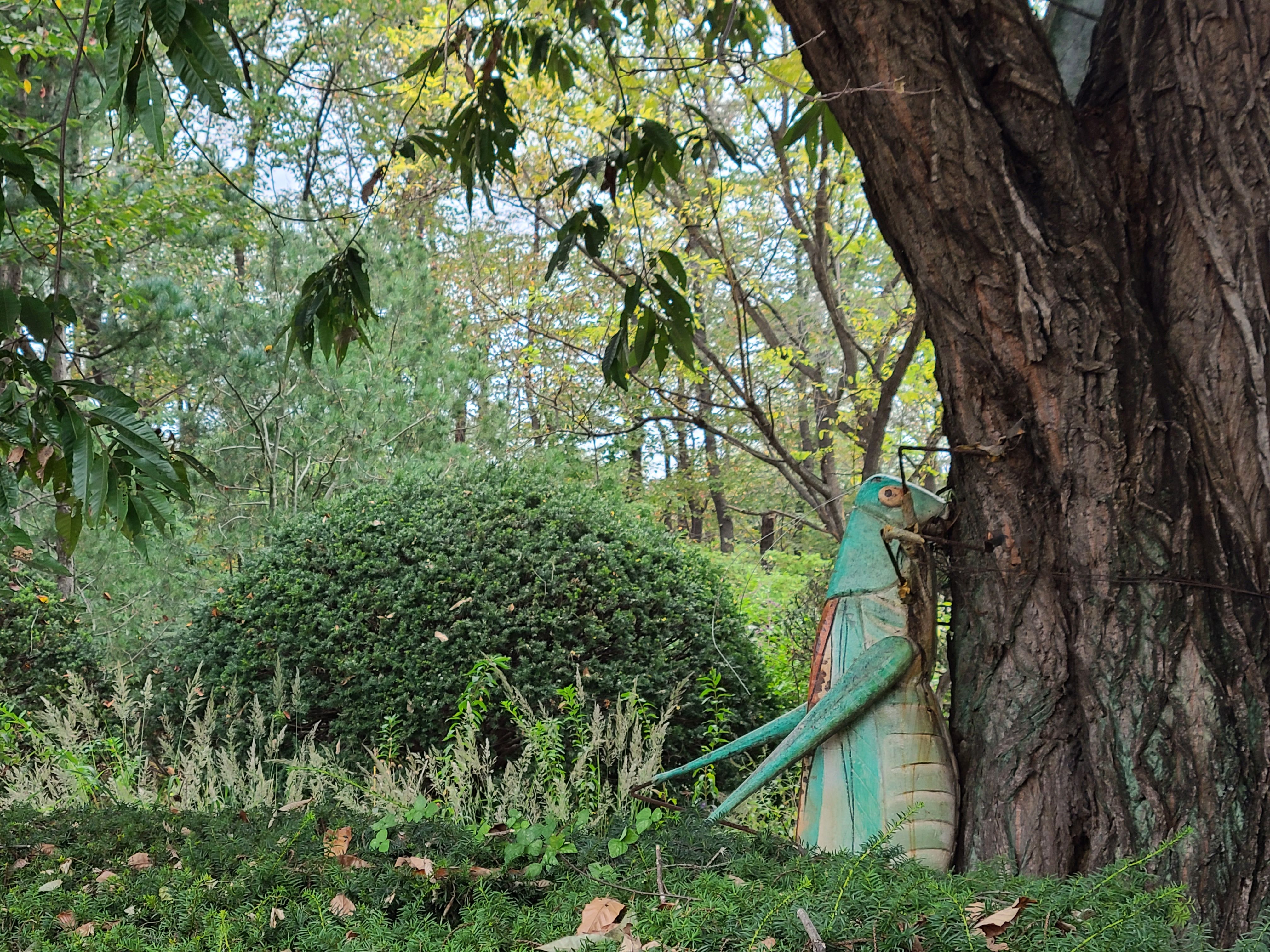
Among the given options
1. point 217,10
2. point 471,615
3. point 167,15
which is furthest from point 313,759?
point 167,15

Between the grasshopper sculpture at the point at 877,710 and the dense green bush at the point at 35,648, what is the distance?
17.6 ft

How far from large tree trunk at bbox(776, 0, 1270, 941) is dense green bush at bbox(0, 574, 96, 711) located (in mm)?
5885

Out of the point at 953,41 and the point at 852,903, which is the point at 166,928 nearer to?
the point at 852,903

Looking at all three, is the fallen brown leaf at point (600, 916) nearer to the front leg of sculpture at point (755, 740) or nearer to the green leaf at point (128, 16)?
the front leg of sculpture at point (755, 740)

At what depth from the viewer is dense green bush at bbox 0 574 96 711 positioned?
20.1 ft

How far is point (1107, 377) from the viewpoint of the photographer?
6.90 feet

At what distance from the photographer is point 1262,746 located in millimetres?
1985

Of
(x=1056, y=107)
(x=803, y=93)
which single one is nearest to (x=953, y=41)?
(x=1056, y=107)

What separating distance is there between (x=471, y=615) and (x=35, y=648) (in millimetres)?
3396

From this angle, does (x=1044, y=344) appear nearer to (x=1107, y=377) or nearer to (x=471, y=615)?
(x=1107, y=377)

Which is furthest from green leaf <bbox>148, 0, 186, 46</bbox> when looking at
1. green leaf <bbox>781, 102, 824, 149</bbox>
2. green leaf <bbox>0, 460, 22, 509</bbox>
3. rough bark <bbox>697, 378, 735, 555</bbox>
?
rough bark <bbox>697, 378, 735, 555</bbox>

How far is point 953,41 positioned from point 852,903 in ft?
5.82

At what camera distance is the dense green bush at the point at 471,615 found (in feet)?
15.5

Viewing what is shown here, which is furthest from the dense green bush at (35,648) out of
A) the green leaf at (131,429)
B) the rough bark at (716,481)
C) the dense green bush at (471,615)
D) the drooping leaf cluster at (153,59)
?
the rough bark at (716,481)
